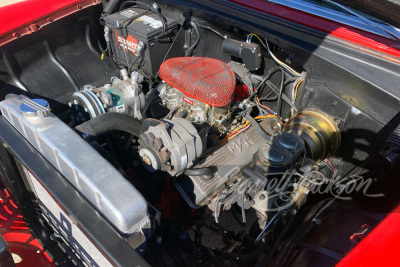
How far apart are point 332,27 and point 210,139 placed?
2.71 ft

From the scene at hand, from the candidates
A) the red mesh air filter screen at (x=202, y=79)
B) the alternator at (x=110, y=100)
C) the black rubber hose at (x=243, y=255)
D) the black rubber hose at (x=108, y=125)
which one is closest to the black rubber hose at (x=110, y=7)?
the alternator at (x=110, y=100)

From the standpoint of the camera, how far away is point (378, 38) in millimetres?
1417

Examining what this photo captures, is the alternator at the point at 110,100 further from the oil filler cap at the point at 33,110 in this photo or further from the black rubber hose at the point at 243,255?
the black rubber hose at the point at 243,255

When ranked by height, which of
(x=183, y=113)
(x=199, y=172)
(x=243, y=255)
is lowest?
(x=243, y=255)

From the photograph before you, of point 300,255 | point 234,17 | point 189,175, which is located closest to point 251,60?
point 234,17

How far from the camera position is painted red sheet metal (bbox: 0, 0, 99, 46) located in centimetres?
160

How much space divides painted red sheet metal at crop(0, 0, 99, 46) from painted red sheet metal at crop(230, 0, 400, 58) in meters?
1.04

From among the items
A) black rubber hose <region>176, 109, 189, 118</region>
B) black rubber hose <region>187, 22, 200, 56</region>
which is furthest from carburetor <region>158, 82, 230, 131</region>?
black rubber hose <region>187, 22, 200, 56</region>

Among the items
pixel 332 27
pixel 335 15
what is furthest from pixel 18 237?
pixel 335 15

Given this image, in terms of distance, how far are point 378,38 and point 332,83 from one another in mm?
352

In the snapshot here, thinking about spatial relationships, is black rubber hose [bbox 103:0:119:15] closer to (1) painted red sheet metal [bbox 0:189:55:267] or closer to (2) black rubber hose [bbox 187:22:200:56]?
(2) black rubber hose [bbox 187:22:200:56]

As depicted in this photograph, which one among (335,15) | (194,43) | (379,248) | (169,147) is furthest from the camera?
(194,43)

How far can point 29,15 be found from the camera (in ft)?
5.54

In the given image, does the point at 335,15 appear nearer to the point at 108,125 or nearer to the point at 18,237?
the point at 108,125
